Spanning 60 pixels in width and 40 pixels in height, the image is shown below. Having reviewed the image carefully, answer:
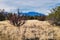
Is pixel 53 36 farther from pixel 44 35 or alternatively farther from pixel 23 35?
pixel 23 35

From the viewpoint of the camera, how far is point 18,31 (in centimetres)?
1412

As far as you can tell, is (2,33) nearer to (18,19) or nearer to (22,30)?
(22,30)

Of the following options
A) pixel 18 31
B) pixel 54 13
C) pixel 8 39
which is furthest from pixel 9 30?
pixel 54 13

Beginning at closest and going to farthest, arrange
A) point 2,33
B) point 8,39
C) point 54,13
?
1. point 8,39
2. point 2,33
3. point 54,13

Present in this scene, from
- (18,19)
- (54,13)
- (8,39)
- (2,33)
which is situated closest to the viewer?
(8,39)

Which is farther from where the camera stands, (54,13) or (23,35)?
(54,13)

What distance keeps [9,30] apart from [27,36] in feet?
5.56

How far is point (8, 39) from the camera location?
12938mm

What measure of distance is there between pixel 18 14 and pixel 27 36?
4314 mm

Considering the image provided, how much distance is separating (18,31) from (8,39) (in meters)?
1.37

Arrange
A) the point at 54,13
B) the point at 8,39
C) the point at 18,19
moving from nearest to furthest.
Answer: the point at 8,39 < the point at 18,19 < the point at 54,13

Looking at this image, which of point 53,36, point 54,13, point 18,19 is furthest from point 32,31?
point 54,13

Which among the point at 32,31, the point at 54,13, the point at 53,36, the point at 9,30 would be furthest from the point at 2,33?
the point at 54,13

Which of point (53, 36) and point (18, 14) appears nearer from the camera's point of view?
point (53, 36)
